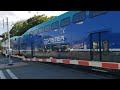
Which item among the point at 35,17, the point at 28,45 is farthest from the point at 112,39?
the point at 35,17

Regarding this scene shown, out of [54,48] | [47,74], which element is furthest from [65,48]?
[47,74]

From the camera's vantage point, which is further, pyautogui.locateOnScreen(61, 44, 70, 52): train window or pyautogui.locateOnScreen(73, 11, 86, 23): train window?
pyautogui.locateOnScreen(61, 44, 70, 52): train window

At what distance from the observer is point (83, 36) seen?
678 inches

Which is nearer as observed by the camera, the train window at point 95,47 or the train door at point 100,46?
the train door at point 100,46

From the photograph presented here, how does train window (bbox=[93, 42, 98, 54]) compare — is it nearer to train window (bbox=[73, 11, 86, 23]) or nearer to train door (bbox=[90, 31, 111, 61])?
train door (bbox=[90, 31, 111, 61])

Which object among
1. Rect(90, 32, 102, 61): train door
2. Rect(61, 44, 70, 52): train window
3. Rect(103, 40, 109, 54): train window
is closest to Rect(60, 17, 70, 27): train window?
Rect(61, 44, 70, 52): train window

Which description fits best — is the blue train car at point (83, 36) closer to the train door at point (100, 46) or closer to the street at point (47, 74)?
the train door at point (100, 46)

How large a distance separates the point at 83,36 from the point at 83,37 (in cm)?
6

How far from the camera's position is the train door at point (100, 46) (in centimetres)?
1441

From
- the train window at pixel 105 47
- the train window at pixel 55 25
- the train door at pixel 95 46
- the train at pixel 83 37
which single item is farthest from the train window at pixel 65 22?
the train window at pixel 105 47

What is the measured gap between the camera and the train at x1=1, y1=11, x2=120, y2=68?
13859 millimetres

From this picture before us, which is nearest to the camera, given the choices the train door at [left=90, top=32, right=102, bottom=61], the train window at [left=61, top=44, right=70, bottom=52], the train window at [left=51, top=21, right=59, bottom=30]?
the train door at [left=90, top=32, right=102, bottom=61]
